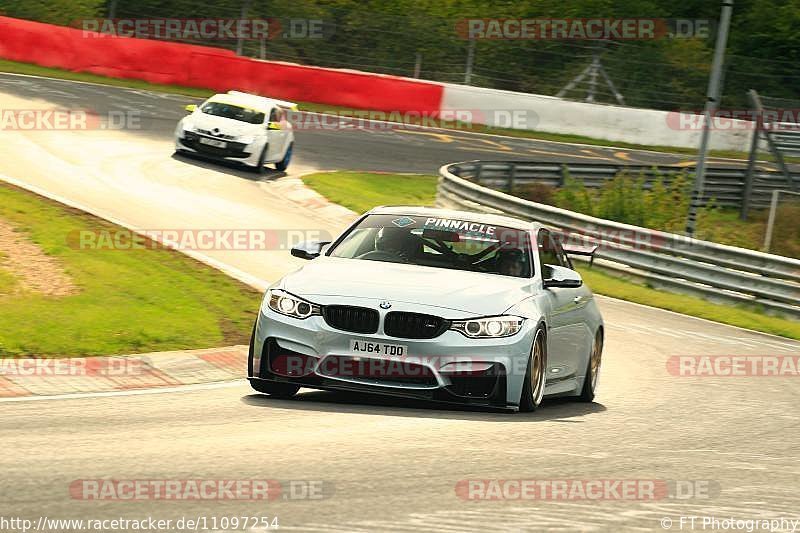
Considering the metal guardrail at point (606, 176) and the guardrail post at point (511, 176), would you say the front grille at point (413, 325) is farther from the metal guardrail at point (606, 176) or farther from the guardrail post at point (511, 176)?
the guardrail post at point (511, 176)

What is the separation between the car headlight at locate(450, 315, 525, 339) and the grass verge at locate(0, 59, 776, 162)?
29683 mm

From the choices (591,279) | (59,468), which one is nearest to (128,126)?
(591,279)

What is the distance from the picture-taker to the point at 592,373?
39.7 ft

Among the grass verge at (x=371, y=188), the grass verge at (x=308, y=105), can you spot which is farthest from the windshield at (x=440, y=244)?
the grass verge at (x=308, y=105)

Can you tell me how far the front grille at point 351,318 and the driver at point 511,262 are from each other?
1486mm

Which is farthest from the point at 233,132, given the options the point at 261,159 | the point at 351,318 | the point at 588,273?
the point at 351,318

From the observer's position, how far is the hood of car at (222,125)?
2856 centimetres

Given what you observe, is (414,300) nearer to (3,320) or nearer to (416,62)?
(3,320)

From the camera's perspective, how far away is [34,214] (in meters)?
17.5

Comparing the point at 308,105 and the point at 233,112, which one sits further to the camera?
the point at 308,105

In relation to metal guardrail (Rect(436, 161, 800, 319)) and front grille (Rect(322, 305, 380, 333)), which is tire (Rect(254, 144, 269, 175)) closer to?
metal guardrail (Rect(436, 161, 800, 319))

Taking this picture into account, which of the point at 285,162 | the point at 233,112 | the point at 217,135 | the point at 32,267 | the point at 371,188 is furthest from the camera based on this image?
the point at 285,162

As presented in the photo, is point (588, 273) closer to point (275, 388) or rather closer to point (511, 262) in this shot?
point (511, 262)

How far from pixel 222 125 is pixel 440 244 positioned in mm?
18332
